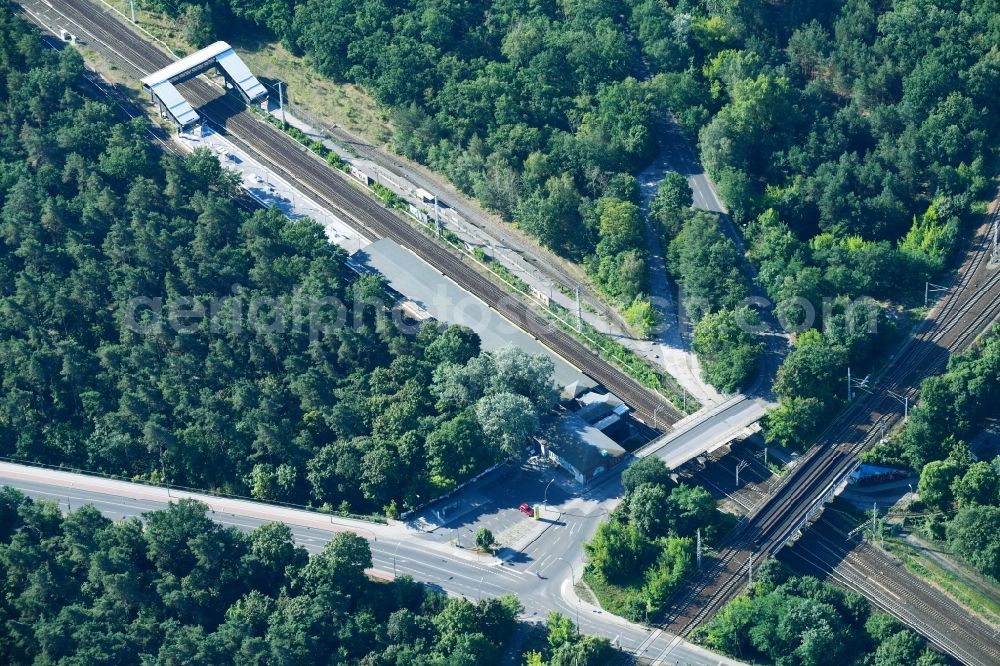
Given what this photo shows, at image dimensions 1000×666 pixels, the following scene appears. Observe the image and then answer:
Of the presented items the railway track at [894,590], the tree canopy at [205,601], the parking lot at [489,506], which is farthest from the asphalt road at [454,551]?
the railway track at [894,590]

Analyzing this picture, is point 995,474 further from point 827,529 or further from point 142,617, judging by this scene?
point 142,617

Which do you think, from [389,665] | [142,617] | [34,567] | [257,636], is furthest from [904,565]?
[34,567]

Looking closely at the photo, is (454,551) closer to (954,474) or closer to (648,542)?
(648,542)

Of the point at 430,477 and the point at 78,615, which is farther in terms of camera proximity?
the point at 430,477

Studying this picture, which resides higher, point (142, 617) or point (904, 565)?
point (904, 565)

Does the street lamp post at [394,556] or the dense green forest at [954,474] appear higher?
the dense green forest at [954,474]

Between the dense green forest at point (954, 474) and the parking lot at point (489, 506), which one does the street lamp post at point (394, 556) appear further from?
the dense green forest at point (954, 474)
